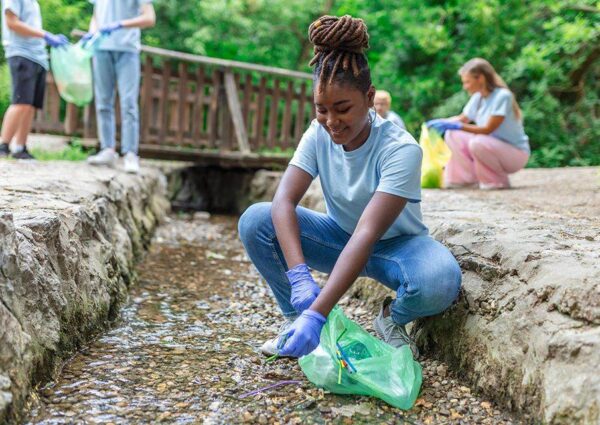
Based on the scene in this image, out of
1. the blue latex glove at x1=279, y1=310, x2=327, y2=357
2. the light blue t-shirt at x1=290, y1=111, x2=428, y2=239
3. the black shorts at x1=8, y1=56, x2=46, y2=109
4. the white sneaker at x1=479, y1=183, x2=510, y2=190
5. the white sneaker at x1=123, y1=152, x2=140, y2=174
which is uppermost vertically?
the black shorts at x1=8, y1=56, x2=46, y2=109

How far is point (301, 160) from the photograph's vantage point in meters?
2.13

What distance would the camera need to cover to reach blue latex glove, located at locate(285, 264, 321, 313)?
1.81 metres

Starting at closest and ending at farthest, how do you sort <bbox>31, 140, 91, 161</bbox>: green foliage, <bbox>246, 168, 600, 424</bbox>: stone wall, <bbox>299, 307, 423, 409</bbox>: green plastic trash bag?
<bbox>246, 168, 600, 424</bbox>: stone wall < <bbox>299, 307, 423, 409</bbox>: green plastic trash bag < <bbox>31, 140, 91, 161</bbox>: green foliage

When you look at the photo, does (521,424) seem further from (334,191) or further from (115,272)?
(115,272)

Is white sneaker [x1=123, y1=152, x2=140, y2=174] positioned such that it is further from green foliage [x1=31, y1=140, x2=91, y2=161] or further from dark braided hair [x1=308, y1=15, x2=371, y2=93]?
dark braided hair [x1=308, y1=15, x2=371, y2=93]

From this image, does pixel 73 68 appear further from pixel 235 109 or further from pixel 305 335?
pixel 305 335

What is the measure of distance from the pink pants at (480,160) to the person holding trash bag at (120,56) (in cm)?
261

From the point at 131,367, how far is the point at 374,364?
84cm

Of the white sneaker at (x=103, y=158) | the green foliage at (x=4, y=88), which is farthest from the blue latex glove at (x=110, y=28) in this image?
the green foliage at (x=4, y=88)

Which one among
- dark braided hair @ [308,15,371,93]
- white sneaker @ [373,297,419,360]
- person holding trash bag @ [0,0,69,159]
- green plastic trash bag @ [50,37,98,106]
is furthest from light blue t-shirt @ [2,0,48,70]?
white sneaker @ [373,297,419,360]

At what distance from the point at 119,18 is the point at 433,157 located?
272 cm

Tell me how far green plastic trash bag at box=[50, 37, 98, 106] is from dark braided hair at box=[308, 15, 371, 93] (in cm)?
303

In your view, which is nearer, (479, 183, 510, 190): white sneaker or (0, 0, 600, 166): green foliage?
(479, 183, 510, 190): white sneaker

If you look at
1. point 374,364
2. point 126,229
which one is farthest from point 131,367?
point 126,229
